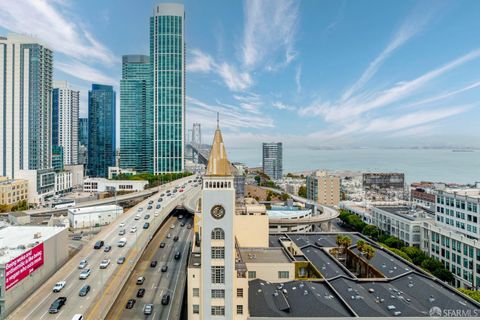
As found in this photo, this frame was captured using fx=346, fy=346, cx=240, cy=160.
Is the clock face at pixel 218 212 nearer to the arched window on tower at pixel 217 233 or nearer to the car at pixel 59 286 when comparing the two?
the arched window on tower at pixel 217 233

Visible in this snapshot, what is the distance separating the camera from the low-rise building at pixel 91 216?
53078mm

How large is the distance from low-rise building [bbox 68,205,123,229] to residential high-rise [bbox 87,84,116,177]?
3185 inches

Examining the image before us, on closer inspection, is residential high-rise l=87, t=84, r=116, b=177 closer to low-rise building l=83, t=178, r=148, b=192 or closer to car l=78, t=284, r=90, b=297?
low-rise building l=83, t=178, r=148, b=192

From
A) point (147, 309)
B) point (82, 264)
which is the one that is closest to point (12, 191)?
point (82, 264)

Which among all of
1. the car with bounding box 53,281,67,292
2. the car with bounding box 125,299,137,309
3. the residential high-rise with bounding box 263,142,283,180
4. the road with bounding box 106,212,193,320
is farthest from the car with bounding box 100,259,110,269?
the residential high-rise with bounding box 263,142,283,180

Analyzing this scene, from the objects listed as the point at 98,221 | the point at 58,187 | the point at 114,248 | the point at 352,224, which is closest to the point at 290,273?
the point at 114,248

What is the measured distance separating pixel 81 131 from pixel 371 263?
15380 cm

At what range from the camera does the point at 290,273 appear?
26609mm

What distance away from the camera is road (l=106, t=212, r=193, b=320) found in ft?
80.4

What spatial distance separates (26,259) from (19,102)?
205 feet

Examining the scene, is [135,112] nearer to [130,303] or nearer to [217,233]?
[130,303]

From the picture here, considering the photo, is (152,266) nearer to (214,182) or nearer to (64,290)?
(64,290)

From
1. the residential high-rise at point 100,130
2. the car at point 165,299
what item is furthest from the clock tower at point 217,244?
the residential high-rise at point 100,130

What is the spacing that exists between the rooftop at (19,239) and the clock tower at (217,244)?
14877mm
